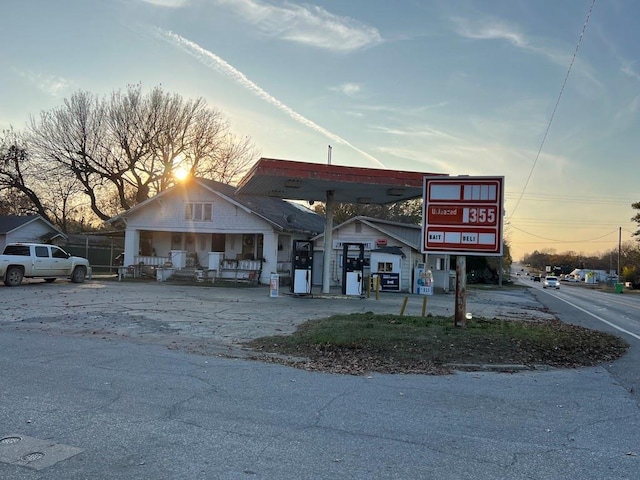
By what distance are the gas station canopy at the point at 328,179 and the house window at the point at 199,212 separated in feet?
33.2

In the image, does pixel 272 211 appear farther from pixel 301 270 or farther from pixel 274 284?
pixel 274 284

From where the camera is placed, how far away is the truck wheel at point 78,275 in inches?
1061

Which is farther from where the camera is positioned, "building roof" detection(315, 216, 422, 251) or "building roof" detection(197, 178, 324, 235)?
"building roof" detection(197, 178, 324, 235)

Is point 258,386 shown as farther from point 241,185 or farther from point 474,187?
point 241,185

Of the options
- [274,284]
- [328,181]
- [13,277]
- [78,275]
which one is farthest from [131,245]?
[328,181]

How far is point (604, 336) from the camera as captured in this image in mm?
12734

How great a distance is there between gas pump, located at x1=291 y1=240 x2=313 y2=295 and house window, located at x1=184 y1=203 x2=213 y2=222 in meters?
11.7

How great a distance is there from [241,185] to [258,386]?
15.6 m

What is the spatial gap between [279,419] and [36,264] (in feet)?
75.7

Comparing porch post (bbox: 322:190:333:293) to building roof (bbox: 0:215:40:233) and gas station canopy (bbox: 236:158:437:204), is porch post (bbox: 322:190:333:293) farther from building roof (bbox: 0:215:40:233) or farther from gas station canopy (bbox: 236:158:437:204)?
building roof (bbox: 0:215:40:233)

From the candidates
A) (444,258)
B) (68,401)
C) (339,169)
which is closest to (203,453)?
(68,401)

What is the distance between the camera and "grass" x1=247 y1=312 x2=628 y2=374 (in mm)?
8898

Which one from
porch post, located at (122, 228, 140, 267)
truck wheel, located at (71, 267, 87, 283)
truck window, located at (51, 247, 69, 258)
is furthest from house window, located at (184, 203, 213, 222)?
truck window, located at (51, 247, 69, 258)

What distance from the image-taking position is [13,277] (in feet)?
77.5
